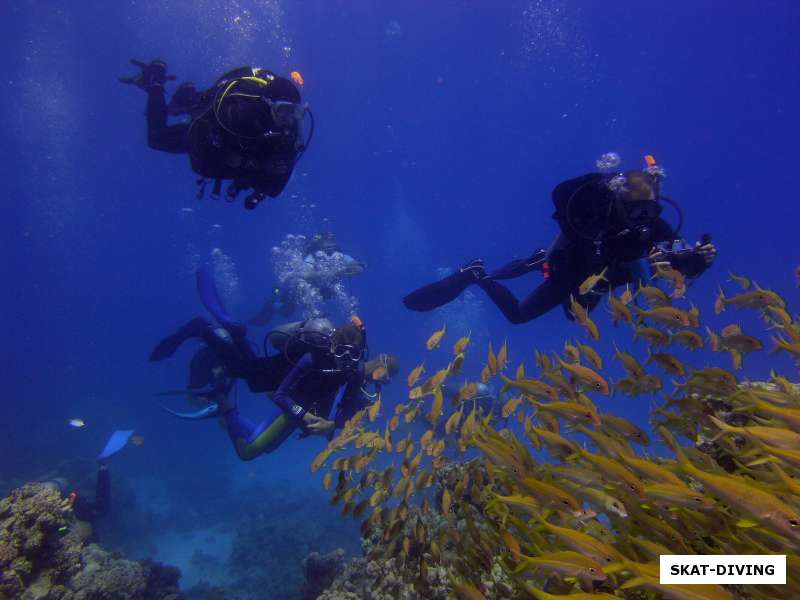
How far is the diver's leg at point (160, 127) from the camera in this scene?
626 centimetres

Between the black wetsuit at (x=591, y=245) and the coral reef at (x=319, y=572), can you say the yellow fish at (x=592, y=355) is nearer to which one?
the black wetsuit at (x=591, y=245)

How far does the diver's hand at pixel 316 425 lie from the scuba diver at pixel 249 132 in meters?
3.51

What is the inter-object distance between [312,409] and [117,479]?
17.2 metres

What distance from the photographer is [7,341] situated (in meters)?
70.4

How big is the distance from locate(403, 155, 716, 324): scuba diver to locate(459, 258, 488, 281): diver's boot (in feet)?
3.74

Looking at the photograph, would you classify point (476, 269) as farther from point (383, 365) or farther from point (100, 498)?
point (100, 498)

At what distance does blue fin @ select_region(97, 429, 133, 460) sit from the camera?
10727 mm

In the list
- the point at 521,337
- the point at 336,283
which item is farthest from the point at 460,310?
the point at 336,283

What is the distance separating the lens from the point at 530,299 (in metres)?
7.29

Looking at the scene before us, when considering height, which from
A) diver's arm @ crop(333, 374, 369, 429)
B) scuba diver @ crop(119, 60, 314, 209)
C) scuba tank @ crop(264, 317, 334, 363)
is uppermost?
scuba diver @ crop(119, 60, 314, 209)

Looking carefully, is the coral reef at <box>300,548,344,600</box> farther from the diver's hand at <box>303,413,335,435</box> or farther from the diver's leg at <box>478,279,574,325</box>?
the diver's leg at <box>478,279,574,325</box>

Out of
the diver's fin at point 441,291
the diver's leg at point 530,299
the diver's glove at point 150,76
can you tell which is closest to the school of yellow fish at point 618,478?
the diver's leg at point 530,299

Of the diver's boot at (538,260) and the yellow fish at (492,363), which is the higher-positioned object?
the diver's boot at (538,260)

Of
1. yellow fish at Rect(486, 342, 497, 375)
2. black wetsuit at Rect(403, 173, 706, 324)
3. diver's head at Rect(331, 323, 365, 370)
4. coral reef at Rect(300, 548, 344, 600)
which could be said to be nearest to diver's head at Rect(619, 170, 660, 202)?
black wetsuit at Rect(403, 173, 706, 324)
